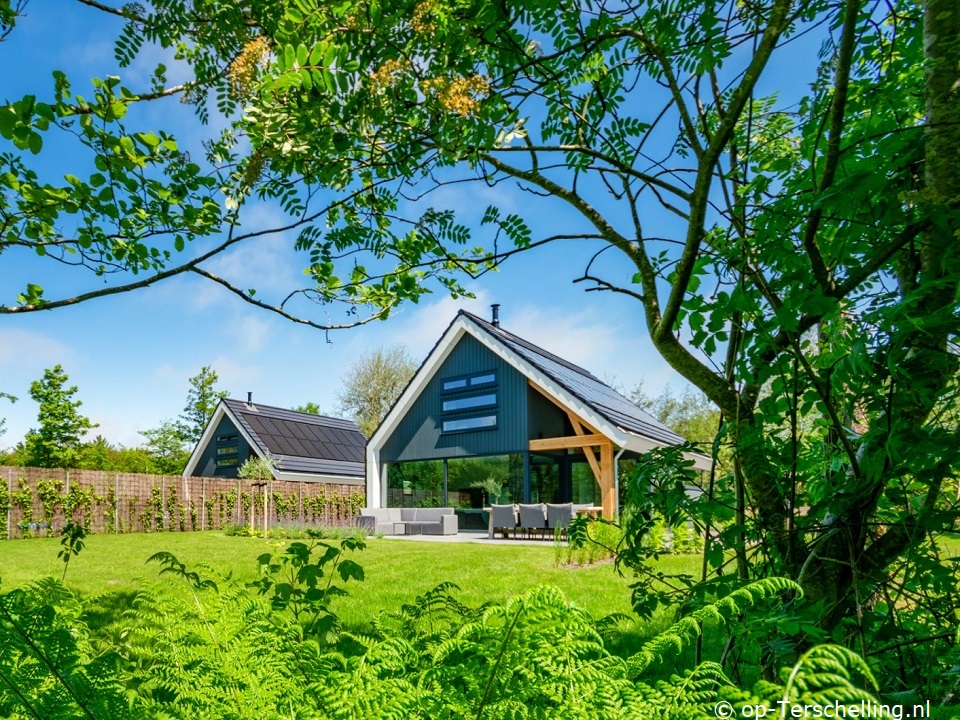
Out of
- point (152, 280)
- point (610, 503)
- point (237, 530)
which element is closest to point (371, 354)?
point (237, 530)

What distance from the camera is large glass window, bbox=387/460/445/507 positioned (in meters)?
21.8

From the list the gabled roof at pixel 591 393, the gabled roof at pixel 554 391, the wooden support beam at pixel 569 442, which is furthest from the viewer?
the gabled roof at pixel 591 393

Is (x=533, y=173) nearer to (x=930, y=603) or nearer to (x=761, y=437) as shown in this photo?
(x=761, y=437)

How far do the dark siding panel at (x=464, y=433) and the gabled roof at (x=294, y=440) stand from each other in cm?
704

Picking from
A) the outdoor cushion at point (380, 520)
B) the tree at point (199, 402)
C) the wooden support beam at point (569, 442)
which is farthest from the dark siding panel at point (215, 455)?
the wooden support beam at point (569, 442)

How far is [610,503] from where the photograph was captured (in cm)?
1491

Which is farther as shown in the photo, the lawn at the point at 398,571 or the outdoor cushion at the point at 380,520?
the outdoor cushion at the point at 380,520

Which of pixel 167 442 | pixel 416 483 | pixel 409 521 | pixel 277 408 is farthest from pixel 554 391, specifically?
pixel 167 442

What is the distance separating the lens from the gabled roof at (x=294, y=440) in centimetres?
2556

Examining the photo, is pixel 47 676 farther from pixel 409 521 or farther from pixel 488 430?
pixel 409 521

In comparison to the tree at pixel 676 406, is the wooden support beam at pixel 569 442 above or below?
below

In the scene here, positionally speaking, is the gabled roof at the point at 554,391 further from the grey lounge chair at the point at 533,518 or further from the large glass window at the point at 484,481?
the large glass window at the point at 484,481

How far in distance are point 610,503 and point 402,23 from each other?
1363 centimetres

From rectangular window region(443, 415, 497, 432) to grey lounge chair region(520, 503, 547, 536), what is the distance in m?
4.01
